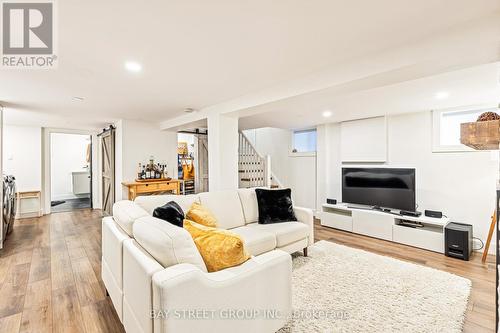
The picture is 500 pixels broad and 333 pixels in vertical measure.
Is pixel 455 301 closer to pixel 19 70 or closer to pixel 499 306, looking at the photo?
pixel 499 306

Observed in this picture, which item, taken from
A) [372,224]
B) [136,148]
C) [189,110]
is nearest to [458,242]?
[372,224]

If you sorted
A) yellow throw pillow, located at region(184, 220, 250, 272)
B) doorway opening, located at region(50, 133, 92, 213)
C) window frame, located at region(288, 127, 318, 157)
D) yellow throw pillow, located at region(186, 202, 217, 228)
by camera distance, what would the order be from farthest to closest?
doorway opening, located at region(50, 133, 92, 213)
window frame, located at region(288, 127, 318, 157)
yellow throw pillow, located at region(186, 202, 217, 228)
yellow throw pillow, located at region(184, 220, 250, 272)

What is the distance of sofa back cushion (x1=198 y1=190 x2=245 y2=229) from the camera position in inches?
113

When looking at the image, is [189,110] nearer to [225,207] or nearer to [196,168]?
[225,207]

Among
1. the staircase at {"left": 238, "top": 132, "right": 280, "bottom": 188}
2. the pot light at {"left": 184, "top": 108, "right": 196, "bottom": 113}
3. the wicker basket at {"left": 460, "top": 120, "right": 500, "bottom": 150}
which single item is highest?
the pot light at {"left": 184, "top": 108, "right": 196, "bottom": 113}

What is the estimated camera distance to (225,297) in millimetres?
1332

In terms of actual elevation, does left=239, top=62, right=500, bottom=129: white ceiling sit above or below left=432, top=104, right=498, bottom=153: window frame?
above

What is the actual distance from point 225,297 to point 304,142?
17.2ft

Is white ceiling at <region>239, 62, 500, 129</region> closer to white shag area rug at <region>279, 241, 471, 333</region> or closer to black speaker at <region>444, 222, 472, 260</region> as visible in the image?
black speaker at <region>444, 222, 472, 260</region>

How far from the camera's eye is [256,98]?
3.17 metres

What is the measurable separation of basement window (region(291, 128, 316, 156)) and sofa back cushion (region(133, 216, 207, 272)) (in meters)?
4.77

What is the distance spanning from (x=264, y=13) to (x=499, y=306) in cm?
234

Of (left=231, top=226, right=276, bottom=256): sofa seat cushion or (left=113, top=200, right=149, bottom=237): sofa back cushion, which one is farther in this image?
(left=231, top=226, right=276, bottom=256): sofa seat cushion

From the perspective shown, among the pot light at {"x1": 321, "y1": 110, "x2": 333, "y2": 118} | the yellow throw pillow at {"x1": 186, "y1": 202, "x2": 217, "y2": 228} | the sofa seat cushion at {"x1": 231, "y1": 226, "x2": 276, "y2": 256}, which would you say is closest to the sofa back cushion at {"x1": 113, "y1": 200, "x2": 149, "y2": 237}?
the yellow throw pillow at {"x1": 186, "y1": 202, "x2": 217, "y2": 228}
